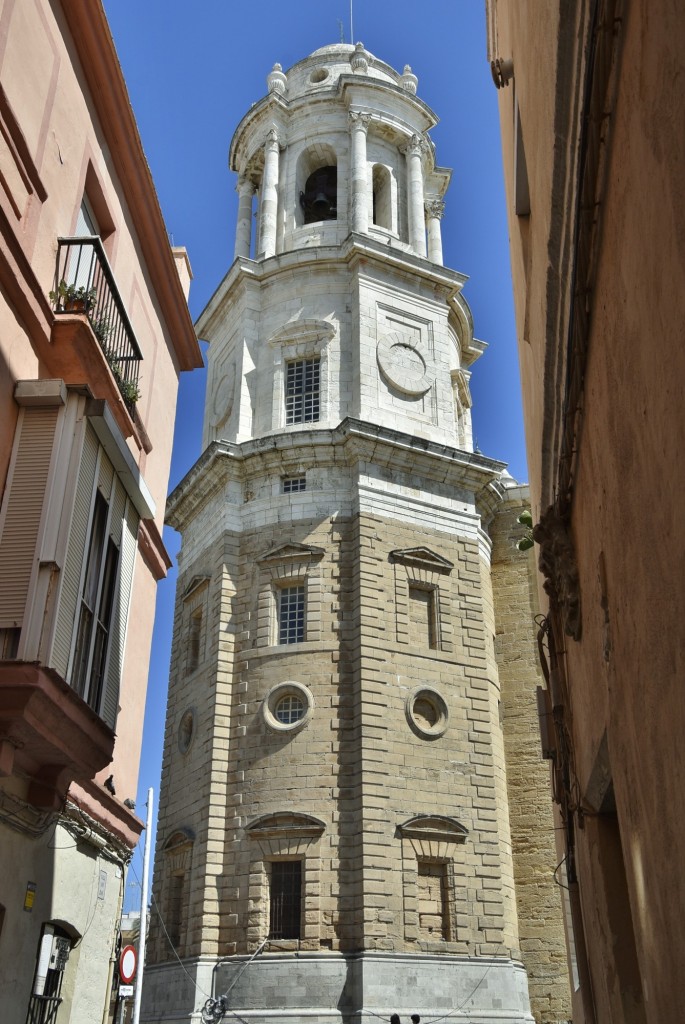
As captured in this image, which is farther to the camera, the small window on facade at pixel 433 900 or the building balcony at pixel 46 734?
the small window on facade at pixel 433 900

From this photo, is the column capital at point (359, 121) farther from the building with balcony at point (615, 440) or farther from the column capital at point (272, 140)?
the building with balcony at point (615, 440)

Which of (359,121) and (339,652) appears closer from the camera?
(339,652)

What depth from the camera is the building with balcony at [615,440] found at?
151 inches

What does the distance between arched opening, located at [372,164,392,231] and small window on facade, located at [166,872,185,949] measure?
22.3 m

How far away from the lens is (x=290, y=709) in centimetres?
2383

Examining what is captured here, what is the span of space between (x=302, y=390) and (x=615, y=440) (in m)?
24.3

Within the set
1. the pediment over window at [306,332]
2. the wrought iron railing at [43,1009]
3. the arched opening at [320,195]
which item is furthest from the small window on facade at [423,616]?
the wrought iron railing at [43,1009]

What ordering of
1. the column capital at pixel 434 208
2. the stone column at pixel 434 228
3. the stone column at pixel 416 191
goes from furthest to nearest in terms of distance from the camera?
the column capital at pixel 434 208, the stone column at pixel 434 228, the stone column at pixel 416 191

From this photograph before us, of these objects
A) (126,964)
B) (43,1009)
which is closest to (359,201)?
(126,964)

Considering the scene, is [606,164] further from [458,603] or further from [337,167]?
[337,167]

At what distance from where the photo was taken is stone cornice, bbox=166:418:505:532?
86.6ft

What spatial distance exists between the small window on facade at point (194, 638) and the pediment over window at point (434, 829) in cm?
803

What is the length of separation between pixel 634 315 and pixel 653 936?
3.37 meters

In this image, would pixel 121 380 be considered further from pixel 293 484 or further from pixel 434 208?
pixel 434 208
